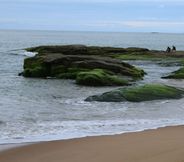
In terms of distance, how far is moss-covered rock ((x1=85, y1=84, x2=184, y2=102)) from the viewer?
70.0 ft

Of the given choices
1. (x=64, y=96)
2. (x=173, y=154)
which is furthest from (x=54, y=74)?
(x=173, y=154)

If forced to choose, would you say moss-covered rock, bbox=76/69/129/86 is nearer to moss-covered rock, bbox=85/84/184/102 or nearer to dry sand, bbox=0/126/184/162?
moss-covered rock, bbox=85/84/184/102

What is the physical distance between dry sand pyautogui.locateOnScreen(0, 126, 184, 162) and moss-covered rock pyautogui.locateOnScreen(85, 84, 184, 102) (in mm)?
8697

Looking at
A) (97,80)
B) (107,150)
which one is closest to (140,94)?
(97,80)

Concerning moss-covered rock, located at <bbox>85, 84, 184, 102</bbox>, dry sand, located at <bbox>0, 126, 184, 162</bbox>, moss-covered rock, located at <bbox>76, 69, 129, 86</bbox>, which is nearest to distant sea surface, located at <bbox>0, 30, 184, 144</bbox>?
moss-covered rock, located at <bbox>85, 84, 184, 102</bbox>

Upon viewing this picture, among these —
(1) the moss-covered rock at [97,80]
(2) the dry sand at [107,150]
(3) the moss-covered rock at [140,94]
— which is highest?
(2) the dry sand at [107,150]

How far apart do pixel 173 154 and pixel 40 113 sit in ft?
28.8

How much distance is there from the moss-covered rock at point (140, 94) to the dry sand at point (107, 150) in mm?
8697

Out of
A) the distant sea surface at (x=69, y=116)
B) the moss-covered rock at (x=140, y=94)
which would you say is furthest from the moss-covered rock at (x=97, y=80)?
the moss-covered rock at (x=140, y=94)

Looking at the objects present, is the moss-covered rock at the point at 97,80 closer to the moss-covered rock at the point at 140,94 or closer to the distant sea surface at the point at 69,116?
the distant sea surface at the point at 69,116

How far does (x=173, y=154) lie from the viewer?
10.0 meters

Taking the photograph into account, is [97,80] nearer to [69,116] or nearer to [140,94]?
[140,94]

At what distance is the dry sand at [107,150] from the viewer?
9.88 m

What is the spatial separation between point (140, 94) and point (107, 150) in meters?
11.4
